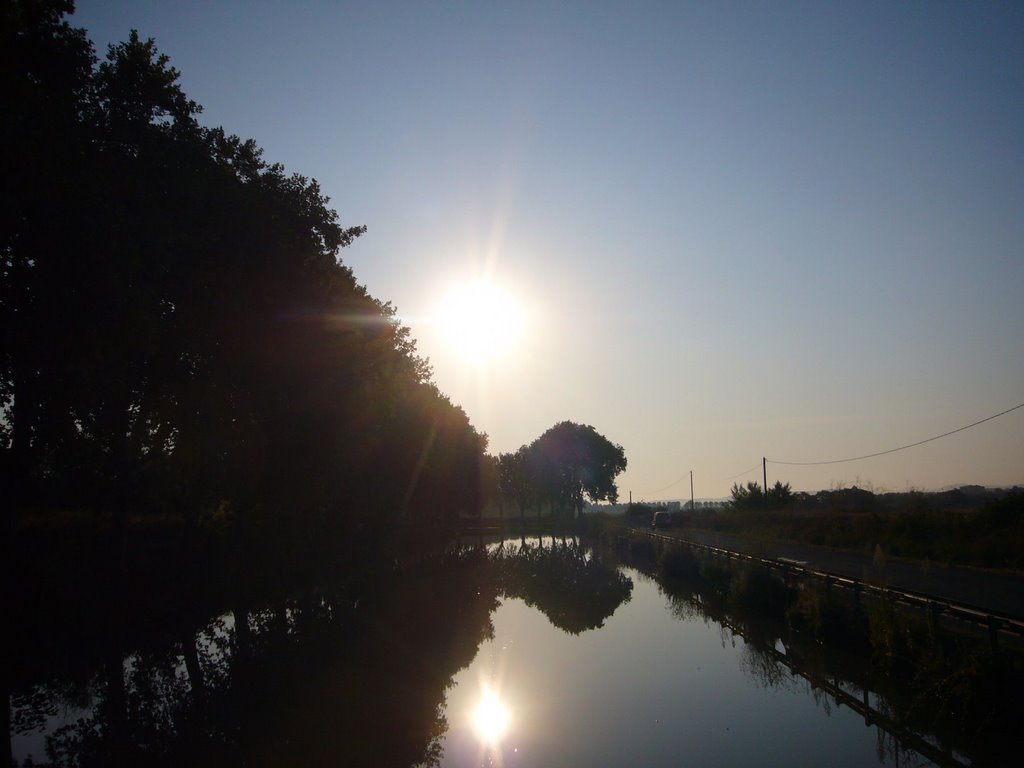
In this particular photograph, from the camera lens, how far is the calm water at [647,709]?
9922 mm

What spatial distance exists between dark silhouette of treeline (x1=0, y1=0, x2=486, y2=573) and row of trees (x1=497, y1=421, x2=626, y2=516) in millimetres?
74216

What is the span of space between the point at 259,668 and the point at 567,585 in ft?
63.8

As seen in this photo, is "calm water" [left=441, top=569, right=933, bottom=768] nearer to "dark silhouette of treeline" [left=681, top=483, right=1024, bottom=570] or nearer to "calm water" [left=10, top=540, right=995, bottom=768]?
"calm water" [left=10, top=540, right=995, bottom=768]

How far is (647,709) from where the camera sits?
40.9 feet

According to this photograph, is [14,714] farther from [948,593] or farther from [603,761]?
[948,593]

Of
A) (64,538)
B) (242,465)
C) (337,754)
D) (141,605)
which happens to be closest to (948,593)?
(337,754)

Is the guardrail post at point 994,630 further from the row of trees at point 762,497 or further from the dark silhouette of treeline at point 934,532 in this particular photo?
the row of trees at point 762,497


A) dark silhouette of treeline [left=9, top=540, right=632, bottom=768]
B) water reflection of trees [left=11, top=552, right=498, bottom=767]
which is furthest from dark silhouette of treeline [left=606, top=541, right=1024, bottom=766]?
water reflection of trees [left=11, top=552, right=498, bottom=767]

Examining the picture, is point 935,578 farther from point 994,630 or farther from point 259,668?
point 259,668

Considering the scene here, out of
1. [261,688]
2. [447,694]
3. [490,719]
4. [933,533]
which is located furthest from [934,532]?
[261,688]

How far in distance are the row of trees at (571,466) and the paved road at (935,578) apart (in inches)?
2833

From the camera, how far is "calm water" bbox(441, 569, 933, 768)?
32.6ft

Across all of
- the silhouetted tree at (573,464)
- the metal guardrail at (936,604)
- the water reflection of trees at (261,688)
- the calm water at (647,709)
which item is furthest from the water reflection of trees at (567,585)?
the silhouetted tree at (573,464)

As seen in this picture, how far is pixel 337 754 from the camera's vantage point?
31.7ft
